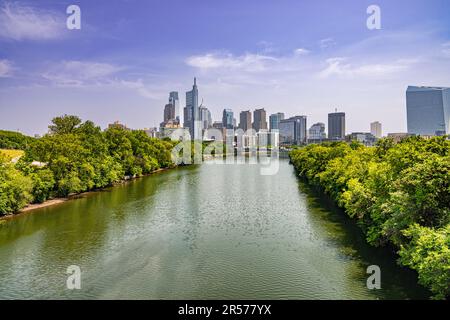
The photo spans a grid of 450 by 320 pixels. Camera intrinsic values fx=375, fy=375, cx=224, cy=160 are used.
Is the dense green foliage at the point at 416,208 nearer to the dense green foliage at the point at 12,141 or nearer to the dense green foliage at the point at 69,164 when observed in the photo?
the dense green foliage at the point at 69,164

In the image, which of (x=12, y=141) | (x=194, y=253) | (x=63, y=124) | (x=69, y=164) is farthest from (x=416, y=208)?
(x=12, y=141)

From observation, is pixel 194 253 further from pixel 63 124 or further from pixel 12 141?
pixel 12 141

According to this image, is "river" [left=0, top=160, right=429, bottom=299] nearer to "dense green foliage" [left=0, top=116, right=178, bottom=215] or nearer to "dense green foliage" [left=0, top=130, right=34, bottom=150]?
"dense green foliage" [left=0, top=116, right=178, bottom=215]

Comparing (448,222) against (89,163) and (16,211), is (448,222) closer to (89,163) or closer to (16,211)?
(16,211)

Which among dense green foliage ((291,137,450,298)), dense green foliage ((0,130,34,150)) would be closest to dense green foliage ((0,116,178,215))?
dense green foliage ((291,137,450,298))

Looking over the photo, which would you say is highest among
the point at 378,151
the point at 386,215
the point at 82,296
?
the point at 378,151

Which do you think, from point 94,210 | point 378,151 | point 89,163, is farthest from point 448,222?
point 89,163
